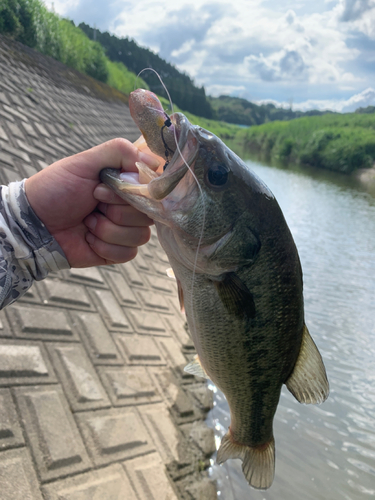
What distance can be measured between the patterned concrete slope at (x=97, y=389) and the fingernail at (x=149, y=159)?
188 cm

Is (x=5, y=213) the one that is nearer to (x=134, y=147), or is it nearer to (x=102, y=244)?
(x=102, y=244)

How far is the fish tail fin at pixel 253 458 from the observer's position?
2.06m

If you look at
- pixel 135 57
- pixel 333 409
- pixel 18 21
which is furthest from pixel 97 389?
pixel 135 57

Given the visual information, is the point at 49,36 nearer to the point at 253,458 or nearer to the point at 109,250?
the point at 109,250

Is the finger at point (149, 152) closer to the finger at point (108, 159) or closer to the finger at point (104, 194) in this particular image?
the finger at point (108, 159)

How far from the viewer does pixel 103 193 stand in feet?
6.16

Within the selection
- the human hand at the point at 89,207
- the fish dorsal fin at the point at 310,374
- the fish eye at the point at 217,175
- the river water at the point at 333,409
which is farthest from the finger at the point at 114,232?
the river water at the point at 333,409

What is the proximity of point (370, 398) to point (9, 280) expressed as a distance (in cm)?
507

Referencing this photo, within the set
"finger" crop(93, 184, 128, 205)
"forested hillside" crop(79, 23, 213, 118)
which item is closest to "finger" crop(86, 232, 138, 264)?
"finger" crop(93, 184, 128, 205)

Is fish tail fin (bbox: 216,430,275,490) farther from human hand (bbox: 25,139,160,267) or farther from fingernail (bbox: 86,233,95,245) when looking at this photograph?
fingernail (bbox: 86,233,95,245)

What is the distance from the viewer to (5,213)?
1896mm

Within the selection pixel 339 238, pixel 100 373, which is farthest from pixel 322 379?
pixel 339 238

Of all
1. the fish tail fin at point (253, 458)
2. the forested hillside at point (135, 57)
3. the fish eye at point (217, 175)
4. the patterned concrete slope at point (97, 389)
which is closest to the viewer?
the fish eye at point (217, 175)

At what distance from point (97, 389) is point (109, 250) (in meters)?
1.56
